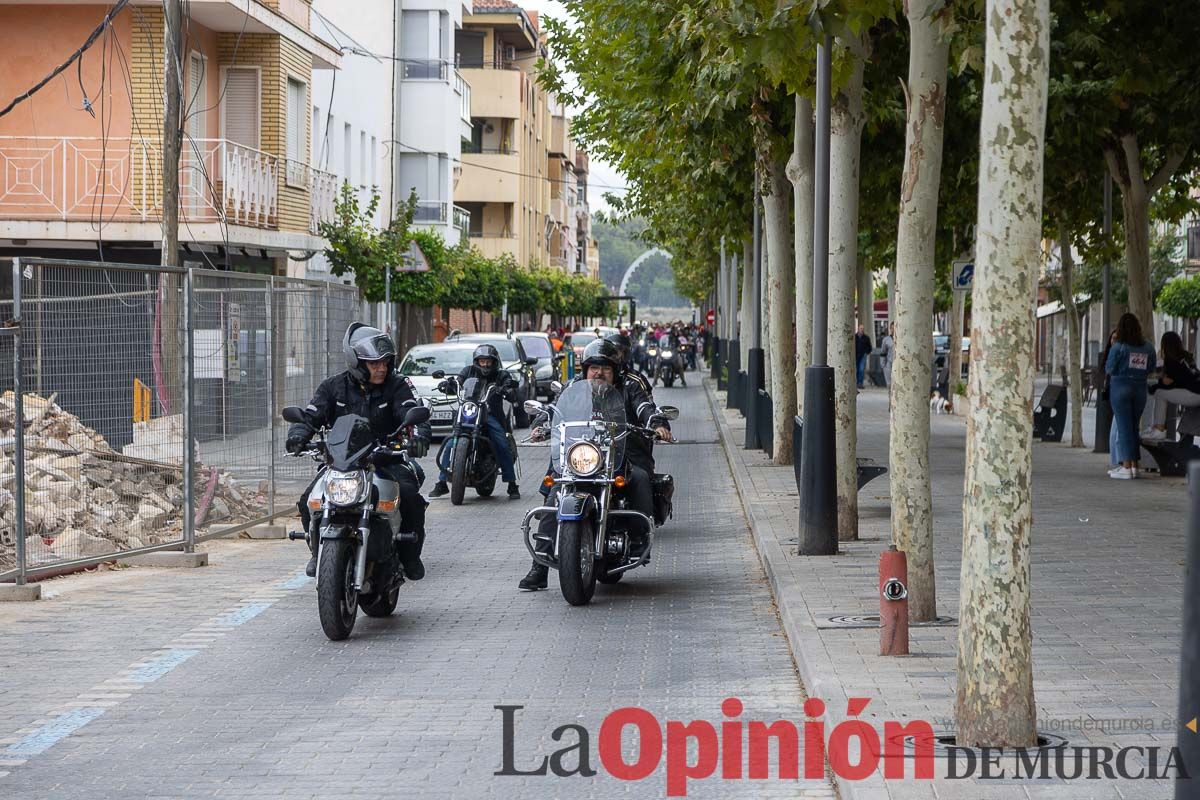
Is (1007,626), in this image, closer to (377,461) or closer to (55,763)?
(55,763)

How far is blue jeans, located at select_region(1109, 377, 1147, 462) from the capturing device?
749 inches

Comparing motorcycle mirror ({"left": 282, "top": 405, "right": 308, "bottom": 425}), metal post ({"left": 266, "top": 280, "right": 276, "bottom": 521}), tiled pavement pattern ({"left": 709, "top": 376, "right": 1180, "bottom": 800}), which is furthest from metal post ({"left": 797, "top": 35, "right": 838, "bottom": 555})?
metal post ({"left": 266, "top": 280, "right": 276, "bottom": 521})

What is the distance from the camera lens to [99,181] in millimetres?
26422

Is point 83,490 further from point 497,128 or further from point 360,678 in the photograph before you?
point 497,128

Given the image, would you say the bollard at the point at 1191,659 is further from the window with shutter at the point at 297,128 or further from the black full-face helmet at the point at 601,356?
the window with shutter at the point at 297,128

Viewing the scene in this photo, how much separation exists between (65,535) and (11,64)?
1623 cm

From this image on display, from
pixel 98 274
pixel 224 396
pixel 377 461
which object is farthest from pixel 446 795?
pixel 224 396

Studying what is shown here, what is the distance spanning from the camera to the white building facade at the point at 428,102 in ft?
181

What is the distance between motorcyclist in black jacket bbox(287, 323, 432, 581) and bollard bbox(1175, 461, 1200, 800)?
711cm

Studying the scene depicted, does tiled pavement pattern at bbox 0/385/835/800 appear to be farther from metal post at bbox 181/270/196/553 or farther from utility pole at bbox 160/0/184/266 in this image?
utility pole at bbox 160/0/184/266

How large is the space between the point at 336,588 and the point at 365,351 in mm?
1708

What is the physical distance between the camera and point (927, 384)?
973 centimetres

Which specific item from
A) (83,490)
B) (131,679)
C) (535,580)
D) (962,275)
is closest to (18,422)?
(83,490)

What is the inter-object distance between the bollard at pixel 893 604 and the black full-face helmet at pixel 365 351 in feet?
11.8
